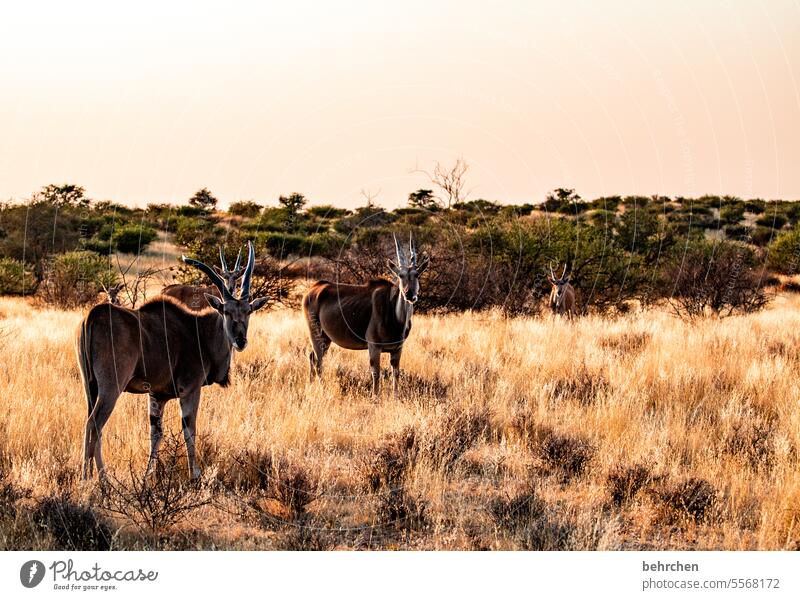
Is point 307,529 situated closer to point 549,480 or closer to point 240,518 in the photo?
point 240,518

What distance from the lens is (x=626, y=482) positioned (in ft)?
22.7

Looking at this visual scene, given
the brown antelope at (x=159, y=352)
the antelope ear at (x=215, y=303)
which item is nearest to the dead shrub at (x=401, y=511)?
the brown antelope at (x=159, y=352)

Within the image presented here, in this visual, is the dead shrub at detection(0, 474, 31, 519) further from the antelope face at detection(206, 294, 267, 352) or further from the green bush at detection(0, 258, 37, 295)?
the green bush at detection(0, 258, 37, 295)

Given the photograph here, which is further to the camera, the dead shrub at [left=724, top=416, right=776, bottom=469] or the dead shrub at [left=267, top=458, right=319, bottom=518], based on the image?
the dead shrub at [left=724, top=416, right=776, bottom=469]

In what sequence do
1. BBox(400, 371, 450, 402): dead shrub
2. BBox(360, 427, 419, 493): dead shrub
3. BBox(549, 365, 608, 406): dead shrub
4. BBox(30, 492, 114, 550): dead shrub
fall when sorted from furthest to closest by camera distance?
BBox(400, 371, 450, 402): dead shrub → BBox(549, 365, 608, 406): dead shrub → BBox(360, 427, 419, 493): dead shrub → BBox(30, 492, 114, 550): dead shrub

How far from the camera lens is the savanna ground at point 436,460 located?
6039 millimetres

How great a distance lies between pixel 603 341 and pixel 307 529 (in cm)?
1039

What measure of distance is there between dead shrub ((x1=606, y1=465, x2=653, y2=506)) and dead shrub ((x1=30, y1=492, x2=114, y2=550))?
4.15m

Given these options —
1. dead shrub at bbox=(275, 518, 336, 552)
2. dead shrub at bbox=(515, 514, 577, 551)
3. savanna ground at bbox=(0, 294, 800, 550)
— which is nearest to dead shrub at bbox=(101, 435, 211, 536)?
savanna ground at bbox=(0, 294, 800, 550)

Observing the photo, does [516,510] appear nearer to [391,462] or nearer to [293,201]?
[391,462]

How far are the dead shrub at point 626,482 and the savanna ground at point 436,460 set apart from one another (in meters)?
0.01

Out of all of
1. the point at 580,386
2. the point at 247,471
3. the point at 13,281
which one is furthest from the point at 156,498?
the point at 13,281

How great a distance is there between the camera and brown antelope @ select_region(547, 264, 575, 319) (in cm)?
1978

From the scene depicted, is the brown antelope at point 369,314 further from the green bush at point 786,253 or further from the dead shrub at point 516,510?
the green bush at point 786,253
